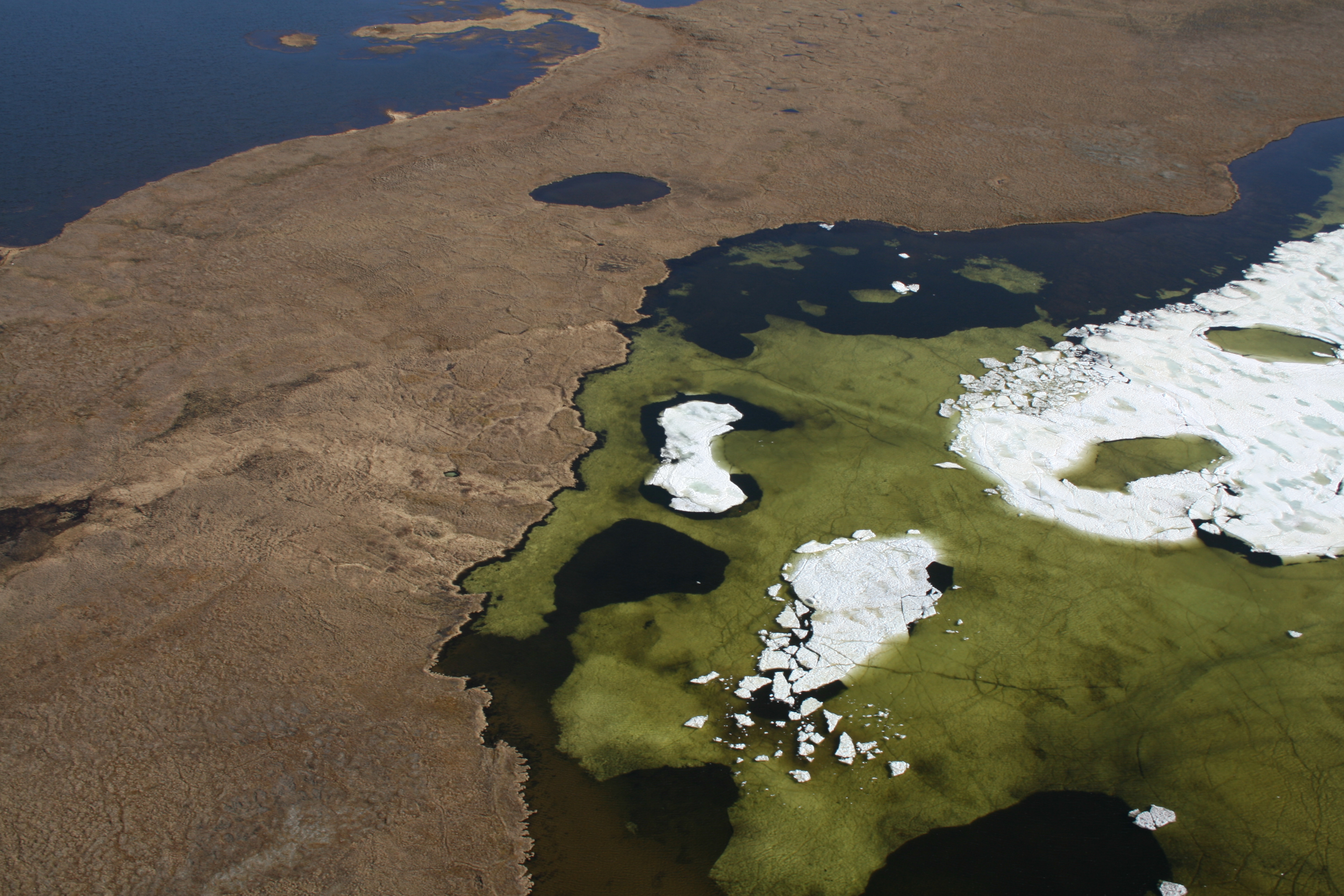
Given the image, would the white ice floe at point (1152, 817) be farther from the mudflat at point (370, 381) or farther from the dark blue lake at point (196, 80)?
the dark blue lake at point (196, 80)

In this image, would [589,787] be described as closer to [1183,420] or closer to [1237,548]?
[1237,548]

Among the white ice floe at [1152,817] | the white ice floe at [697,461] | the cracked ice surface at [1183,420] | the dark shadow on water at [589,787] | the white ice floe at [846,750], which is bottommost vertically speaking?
Answer: the dark shadow on water at [589,787]

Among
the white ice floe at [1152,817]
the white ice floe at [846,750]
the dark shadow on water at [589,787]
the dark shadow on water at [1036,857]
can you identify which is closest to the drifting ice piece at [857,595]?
the white ice floe at [846,750]

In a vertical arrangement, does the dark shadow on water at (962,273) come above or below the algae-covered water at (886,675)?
above

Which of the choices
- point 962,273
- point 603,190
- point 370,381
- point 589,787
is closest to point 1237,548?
point 962,273

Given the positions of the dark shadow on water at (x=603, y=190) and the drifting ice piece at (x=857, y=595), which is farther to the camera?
the dark shadow on water at (x=603, y=190)

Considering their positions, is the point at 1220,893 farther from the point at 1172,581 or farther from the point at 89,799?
the point at 89,799

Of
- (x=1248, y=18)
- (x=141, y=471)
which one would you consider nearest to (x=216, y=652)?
(x=141, y=471)
